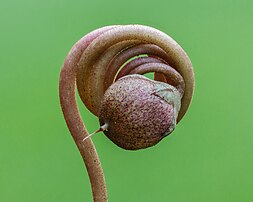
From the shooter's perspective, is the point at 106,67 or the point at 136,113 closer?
the point at 136,113

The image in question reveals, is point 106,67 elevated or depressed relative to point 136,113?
elevated

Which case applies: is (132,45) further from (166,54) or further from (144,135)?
(144,135)

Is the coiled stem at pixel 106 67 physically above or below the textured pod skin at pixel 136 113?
above

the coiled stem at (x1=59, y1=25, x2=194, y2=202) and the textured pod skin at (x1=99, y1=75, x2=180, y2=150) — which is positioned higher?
the coiled stem at (x1=59, y1=25, x2=194, y2=202)

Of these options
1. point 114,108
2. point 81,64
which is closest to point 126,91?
point 114,108
